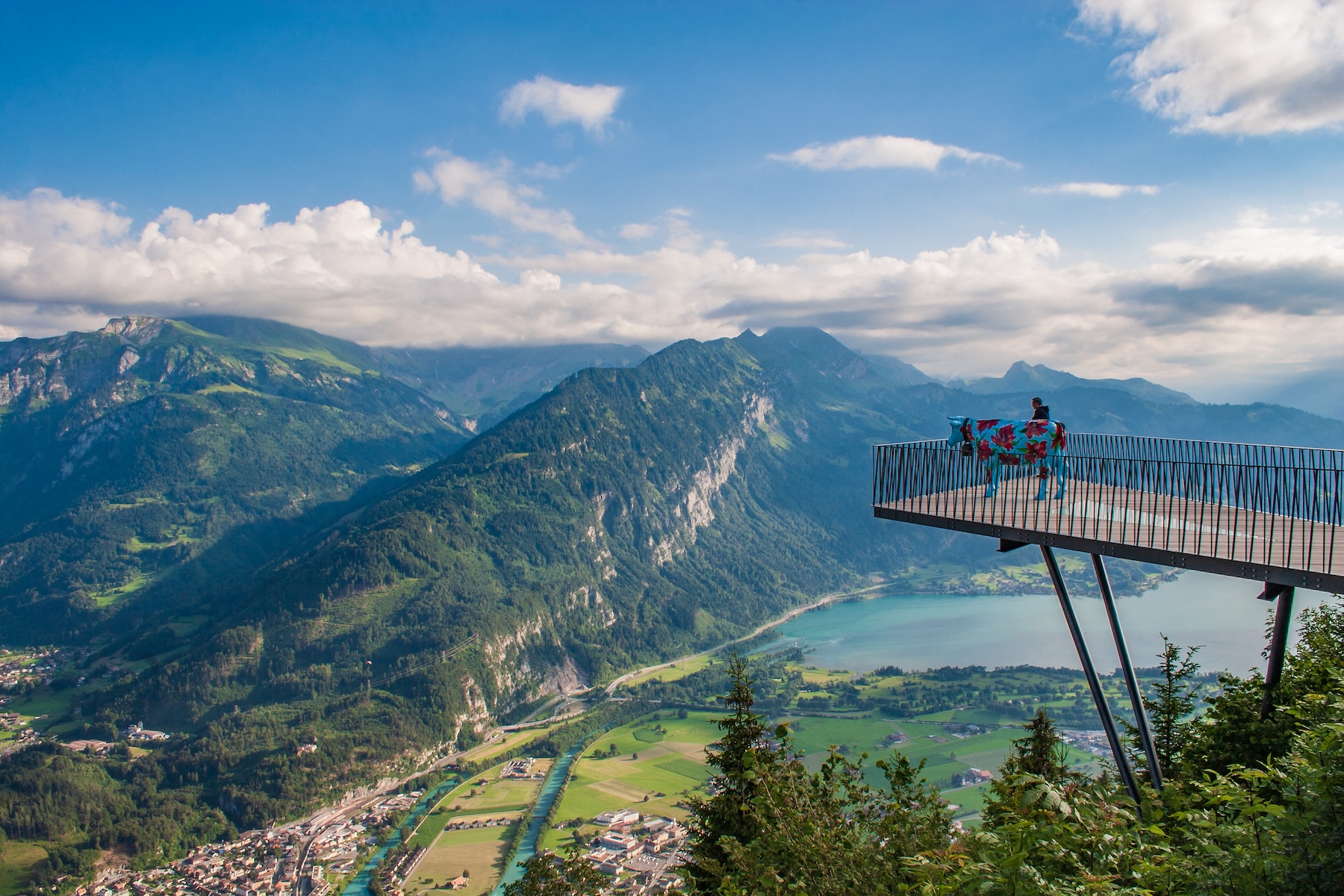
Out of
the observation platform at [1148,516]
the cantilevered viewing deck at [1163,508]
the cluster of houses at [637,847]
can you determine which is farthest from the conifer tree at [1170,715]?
the cluster of houses at [637,847]

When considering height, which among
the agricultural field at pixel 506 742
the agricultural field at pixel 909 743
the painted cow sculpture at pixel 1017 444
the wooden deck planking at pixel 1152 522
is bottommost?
the agricultural field at pixel 506 742

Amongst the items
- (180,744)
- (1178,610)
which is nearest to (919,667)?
(1178,610)

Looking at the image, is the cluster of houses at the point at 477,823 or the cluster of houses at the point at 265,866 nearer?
the cluster of houses at the point at 265,866

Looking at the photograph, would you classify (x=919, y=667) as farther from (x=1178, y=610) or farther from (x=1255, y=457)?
(x=1255, y=457)

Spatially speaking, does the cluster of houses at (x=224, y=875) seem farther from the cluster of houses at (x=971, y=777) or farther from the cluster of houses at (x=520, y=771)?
the cluster of houses at (x=971, y=777)

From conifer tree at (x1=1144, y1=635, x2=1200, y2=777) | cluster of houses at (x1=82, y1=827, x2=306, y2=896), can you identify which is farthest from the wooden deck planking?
cluster of houses at (x1=82, y1=827, x2=306, y2=896)
